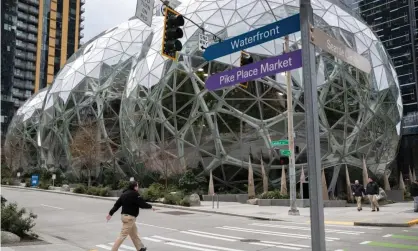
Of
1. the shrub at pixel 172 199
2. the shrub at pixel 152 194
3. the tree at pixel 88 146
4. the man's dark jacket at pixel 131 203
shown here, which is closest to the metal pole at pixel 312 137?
the man's dark jacket at pixel 131 203

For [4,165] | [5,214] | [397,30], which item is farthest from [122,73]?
[397,30]

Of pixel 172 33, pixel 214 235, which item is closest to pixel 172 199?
pixel 214 235

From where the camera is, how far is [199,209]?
21797mm

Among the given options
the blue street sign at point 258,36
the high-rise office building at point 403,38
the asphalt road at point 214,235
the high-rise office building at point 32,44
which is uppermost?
the high-rise office building at point 32,44

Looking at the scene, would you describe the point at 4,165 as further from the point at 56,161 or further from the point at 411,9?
the point at 411,9

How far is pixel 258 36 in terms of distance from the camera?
6.88 meters

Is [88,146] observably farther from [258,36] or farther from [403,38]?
[403,38]

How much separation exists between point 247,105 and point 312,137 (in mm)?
24111

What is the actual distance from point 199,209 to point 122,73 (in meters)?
29.2

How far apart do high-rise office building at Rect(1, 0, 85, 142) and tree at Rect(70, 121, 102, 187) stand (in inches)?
2657

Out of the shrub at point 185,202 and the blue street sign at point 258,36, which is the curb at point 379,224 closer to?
the blue street sign at point 258,36

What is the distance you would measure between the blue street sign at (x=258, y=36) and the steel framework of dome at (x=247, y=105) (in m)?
21.2

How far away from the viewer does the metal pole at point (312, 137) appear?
512cm

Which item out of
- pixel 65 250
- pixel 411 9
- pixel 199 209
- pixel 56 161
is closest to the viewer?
pixel 65 250
